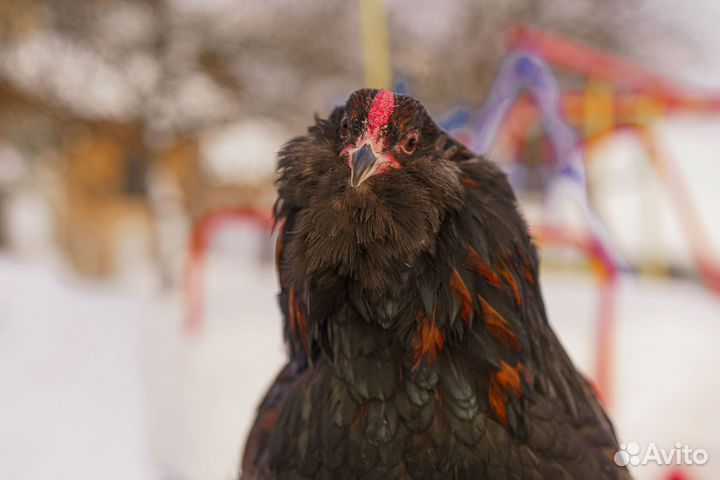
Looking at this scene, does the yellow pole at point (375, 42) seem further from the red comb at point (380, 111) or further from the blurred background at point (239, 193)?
the red comb at point (380, 111)

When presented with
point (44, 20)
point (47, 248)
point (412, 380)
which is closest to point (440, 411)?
point (412, 380)

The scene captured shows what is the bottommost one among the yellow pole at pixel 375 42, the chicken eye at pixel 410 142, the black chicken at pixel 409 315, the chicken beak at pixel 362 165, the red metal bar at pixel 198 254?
the black chicken at pixel 409 315

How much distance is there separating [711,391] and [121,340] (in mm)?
3593

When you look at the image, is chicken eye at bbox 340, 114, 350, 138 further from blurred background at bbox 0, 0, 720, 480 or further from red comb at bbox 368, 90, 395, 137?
blurred background at bbox 0, 0, 720, 480

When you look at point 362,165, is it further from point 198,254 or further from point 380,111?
point 198,254

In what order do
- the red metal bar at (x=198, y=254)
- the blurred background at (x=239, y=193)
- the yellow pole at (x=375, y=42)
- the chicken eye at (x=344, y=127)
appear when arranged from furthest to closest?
the red metal bar at (x=198, y=254)
the yellow pole at (x=375, y=42)
the blurred background at (x=239, y=193)
the chicken eye at (x=344, y=127)

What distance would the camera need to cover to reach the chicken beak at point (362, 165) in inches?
42.3

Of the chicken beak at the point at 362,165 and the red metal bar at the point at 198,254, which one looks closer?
the chicken beak at the point at 362,165

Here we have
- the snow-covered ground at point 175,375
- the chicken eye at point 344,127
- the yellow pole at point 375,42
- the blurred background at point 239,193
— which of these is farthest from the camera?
the yellow pole at point 375,42

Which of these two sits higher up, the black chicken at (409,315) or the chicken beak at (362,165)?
the chicken beak at (362,165)

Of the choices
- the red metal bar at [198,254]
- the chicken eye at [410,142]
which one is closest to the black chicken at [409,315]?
the chicken eye at [410,142]

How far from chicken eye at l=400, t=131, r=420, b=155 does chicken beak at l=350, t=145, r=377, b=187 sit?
0.08 m

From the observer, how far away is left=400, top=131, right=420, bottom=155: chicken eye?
1.16 meters

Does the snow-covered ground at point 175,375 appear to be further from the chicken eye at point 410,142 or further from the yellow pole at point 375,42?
the yellow pole at point 375,42
